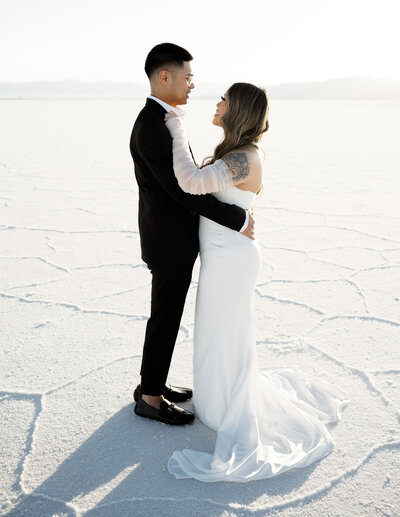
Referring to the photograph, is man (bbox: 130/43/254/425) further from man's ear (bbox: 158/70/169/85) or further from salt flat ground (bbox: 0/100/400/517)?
salt flat ground (bbox: 0/100/400/517)

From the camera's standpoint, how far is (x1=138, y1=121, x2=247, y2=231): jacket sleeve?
5.69ft

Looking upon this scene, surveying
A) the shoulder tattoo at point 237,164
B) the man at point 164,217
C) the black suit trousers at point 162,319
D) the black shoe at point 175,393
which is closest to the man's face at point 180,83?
the man at point 164,217

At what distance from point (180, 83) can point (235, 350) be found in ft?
3.21

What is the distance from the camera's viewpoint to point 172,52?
5.90ft

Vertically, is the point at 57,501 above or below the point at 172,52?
below

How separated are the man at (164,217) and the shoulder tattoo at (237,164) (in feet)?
0.36

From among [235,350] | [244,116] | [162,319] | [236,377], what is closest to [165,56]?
[244,116]

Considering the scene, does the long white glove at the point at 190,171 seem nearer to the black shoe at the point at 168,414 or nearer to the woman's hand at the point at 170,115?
the woman's hand at the point at 170,115

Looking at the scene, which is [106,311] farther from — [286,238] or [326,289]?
[286,238]

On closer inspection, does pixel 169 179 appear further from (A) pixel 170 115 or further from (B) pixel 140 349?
(B) pixel 140 349

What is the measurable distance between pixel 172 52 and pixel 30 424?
1462 millimetres

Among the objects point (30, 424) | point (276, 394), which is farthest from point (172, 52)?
point (30, 424)

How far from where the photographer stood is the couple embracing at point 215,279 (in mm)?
1760

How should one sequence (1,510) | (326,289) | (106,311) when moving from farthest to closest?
(326,289), (106,311), (1,510)
